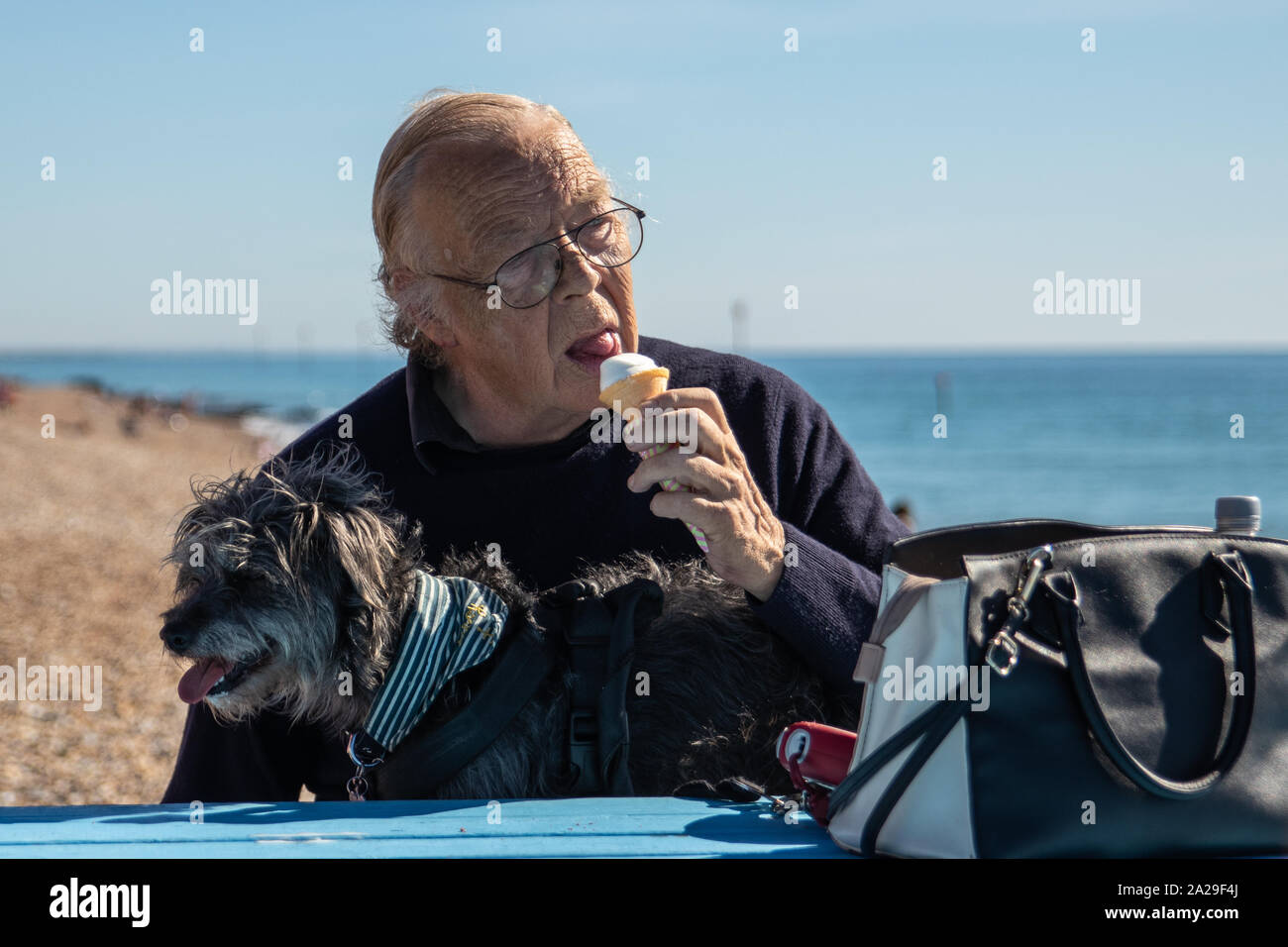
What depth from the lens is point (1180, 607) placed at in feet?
6.73

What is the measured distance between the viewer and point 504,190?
3.25 m

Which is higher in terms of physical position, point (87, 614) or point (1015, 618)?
point (1015, 618)

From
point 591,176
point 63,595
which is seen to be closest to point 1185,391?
point 63,595

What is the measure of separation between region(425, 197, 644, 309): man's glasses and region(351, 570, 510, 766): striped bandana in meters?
0.85

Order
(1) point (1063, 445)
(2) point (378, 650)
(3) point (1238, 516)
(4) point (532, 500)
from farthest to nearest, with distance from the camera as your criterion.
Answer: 1. (1) point (1063, 445)
2. (4) point (532, 500)
3. (2) point (378, 650)
4. (3) point (1238, 516)

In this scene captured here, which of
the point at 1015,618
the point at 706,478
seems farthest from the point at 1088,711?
the point at 706,478

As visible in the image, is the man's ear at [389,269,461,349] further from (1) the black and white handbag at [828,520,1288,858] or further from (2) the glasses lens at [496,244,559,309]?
(1) the black and white handbag at [828,520,1288,858]

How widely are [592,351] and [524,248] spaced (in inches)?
13.1

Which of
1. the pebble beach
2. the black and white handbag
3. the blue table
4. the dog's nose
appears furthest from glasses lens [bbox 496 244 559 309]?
the black and white handbag

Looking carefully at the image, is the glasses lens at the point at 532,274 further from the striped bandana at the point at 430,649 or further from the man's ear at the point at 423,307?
the striped bandana at the point at 430,649

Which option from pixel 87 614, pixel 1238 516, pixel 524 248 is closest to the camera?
pixel 1238 516

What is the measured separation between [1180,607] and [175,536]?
2.37m

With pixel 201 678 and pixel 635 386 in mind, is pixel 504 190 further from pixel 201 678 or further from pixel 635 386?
pixel 201 678
